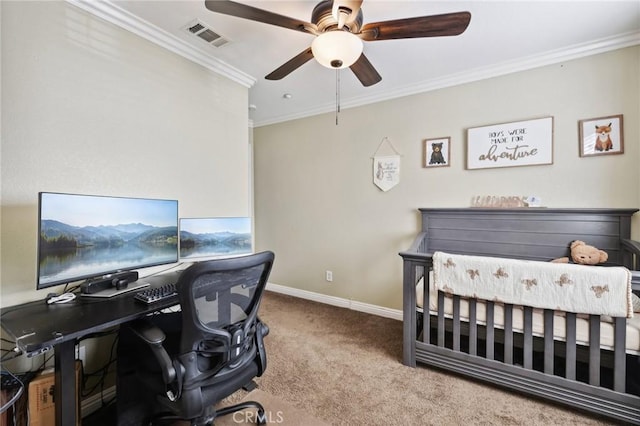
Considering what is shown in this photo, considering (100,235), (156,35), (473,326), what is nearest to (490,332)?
(473,326)

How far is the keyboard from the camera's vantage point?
4.62 ft

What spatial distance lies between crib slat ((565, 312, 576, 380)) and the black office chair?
1.77 m

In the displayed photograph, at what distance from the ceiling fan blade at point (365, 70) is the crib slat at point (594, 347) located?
1.98m

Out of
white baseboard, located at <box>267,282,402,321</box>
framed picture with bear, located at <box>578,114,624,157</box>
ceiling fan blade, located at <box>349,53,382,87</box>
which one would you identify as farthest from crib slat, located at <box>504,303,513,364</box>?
ceiling fan blade, located at <box>349,53,382,87</box>

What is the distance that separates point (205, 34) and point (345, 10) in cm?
124

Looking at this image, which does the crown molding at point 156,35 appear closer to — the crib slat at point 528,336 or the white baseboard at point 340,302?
the white baseboard at point 340,302

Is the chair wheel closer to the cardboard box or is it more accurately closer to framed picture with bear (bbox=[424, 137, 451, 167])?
the cardboard box

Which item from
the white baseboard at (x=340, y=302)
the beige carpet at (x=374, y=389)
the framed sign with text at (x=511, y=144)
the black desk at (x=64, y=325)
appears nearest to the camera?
the black desk at (x=64, y=325)

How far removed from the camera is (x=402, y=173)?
295 cm

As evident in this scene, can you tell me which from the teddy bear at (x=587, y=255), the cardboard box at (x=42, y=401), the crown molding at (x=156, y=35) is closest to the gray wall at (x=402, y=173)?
the teddy bear at (x=587, y=255)

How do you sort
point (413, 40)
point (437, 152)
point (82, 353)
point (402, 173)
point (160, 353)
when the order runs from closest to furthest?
point (160, 353) → point (82, 353) → point (413, 40) → point (437, 152) → point (402, 173)

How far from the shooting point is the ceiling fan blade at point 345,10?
1.27 meters

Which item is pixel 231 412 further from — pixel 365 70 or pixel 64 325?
pixel 365 70

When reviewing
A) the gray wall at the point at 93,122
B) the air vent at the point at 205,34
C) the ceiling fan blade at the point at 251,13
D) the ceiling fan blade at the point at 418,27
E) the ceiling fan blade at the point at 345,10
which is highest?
the air vent at the point at 205,34
